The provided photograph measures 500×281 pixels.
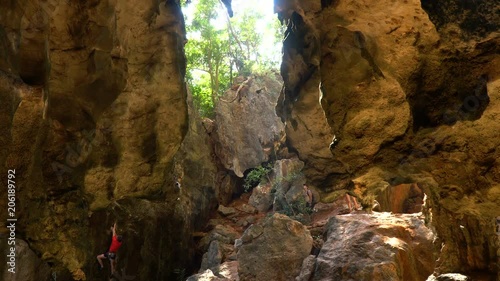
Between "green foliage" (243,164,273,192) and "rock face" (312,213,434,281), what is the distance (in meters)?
9.48

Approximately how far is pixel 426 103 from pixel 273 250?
8.10 m

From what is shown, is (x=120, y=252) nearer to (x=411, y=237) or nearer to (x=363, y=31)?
(x=411, y=237)

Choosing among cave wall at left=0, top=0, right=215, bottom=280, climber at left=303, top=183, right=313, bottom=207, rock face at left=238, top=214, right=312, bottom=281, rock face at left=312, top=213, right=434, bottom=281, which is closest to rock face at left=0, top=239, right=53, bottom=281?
cave wall at left=0, top=0, right=215, bottom=280

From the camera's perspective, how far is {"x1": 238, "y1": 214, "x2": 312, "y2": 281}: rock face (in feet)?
40.0

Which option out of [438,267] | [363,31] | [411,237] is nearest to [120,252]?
[411,237]

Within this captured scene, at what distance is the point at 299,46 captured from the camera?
9.47 m

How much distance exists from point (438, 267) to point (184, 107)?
619 cm

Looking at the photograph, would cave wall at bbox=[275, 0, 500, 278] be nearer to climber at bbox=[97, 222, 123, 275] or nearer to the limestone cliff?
the limestone cliff

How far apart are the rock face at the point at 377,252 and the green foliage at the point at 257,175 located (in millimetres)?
9476

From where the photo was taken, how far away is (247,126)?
23922mm

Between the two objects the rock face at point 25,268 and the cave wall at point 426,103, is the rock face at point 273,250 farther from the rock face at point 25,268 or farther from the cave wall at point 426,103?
the rock face at point 25,268

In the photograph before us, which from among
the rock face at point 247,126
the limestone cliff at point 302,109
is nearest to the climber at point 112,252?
the limestone cliff at point 302,109

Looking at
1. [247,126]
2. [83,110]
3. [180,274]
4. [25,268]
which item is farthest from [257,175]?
[83,110]

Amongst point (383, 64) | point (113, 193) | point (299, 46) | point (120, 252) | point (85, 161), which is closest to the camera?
point (383, 64)
